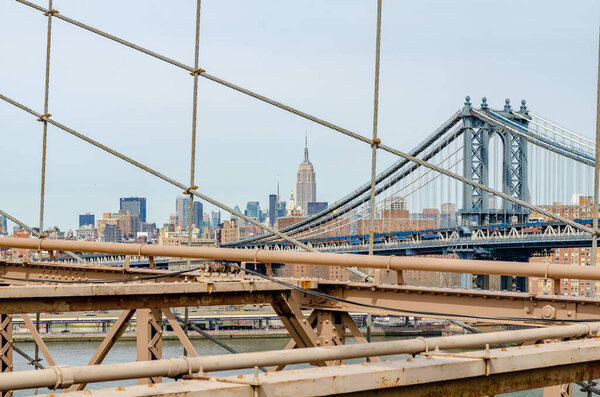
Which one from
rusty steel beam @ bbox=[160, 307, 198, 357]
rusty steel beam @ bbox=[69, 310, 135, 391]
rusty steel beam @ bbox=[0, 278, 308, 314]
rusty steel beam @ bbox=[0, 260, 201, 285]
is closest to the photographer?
rusty steel beam @ bbox=[0, 278, 308, 314]

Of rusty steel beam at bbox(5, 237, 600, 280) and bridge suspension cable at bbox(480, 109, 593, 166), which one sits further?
bridge suspension cable at bbox(480, 109, 593, 166)

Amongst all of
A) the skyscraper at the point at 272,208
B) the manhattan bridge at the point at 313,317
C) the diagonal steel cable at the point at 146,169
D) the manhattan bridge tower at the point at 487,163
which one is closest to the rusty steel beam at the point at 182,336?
the manhattan bridge at the point at 313,317

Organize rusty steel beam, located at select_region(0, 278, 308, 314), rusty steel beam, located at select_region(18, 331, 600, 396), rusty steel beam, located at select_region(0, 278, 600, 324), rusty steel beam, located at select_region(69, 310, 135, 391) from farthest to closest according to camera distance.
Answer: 1. rusty steel beam, located at select_region(69, 310, 135, 391)
2. rusty steel beam, located at select_region(0, 278, 308, 314)
3. rusty steel beam, located at select_region(0, 278, 600, 324)
4. rusty steel beam, located at select_region(18, 331, 600, 396)

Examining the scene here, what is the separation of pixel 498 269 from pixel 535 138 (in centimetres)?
4367

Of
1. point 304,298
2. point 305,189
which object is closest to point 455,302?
point 304,298

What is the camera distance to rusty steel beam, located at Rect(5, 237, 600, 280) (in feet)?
23.5

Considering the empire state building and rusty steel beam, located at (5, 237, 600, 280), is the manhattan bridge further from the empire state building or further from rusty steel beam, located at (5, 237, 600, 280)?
the empire state building

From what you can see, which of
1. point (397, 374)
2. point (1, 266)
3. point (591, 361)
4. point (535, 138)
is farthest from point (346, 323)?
point (535, 138)

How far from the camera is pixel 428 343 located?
15.9 ft

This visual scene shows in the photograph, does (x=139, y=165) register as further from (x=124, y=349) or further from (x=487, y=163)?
(x=487, y=163)

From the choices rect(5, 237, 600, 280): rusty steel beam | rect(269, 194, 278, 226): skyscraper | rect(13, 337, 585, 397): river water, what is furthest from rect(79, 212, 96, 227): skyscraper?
rect(5, 237, 600, 280): rusty steel beam

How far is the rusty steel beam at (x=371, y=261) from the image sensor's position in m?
7.16

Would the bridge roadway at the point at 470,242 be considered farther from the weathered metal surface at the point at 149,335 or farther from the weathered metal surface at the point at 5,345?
the weathered metal surface at the point at 149,335

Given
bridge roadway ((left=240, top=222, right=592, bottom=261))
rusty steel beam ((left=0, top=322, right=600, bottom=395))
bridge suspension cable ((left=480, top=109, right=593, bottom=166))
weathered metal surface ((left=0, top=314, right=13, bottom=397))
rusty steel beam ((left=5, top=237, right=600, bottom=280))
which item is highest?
bridge suspension cable ((left=480, top=109, right=593, bottom=166))
